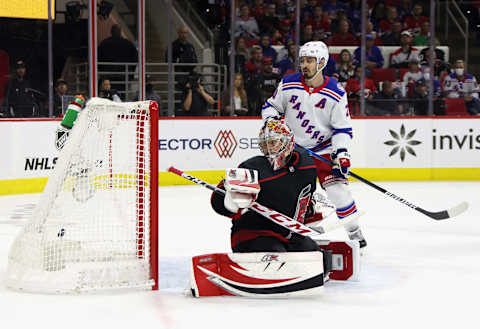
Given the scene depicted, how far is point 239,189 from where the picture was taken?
332 centimetres

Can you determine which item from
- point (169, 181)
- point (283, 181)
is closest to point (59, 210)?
point (283, 181)

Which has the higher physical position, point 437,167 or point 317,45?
point 317,45

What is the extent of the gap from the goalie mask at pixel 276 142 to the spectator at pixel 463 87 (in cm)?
631

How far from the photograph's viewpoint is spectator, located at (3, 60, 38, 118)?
7863 millimetres

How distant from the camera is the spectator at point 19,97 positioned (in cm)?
786

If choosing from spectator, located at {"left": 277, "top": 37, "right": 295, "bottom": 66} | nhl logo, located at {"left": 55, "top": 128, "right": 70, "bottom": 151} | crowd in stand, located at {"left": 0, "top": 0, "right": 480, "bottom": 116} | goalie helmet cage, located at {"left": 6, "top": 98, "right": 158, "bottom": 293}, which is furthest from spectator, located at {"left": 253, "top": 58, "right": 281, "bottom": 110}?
goalie helmet cage, located at {"left": 6, "top": 98, "right": 158, "bottom": 293}

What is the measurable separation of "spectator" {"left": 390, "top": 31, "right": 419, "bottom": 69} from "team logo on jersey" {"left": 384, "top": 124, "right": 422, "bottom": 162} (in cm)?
82

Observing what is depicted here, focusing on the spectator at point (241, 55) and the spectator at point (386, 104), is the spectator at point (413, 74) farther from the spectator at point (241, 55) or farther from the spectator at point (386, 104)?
the spectator at point (241, 55)

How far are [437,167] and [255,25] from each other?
2.64 m

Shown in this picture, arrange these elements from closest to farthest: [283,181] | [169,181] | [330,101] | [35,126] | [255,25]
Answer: [283,181] < [330,101] < [35,126] < [169,181] < [255,25]

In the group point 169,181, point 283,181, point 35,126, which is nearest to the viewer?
point 283,181

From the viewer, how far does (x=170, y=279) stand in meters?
3.96

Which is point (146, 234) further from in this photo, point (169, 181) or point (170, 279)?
point (169, 181)

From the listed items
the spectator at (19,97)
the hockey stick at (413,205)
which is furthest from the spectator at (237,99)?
the hockey stick at (413,205)
